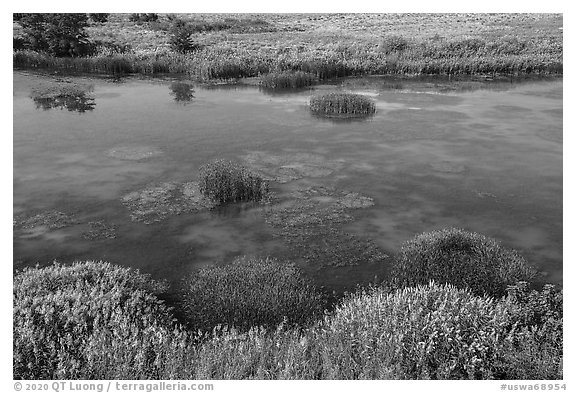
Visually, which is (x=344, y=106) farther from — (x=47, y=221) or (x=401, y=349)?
(x=401, y=349)

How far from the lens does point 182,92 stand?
31188 millimetres

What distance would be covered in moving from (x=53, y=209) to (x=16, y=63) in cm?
2934

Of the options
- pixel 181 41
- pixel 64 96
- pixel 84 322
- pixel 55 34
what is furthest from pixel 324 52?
pixel 84 322

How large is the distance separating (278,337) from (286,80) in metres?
26.9

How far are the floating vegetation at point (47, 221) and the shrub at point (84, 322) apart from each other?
2.89 meters

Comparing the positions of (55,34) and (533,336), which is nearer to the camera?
(533,336)

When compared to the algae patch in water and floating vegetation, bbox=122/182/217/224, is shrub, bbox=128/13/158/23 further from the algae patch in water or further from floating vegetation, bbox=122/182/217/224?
the algae patch in water

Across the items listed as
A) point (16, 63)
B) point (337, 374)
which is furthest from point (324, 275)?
point (16, 63)

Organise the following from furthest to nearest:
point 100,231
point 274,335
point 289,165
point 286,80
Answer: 1. point 286,80
2. point 289,165
3. point 100,231
4. point 274,335

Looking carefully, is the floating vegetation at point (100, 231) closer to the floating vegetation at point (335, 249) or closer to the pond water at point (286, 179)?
the pond water at point (286, 179)

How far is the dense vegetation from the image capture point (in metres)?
7.11

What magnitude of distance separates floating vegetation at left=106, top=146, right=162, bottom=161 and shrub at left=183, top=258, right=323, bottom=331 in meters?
9.35

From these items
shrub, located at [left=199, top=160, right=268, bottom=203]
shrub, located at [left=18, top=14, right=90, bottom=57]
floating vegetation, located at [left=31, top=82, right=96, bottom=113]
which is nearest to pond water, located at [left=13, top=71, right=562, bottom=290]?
floating vegetation, located at [left=31, top=82, right=96, bottom=113]

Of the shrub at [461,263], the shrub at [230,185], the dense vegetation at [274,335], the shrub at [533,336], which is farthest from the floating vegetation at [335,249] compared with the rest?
the shrub at [533,336]
